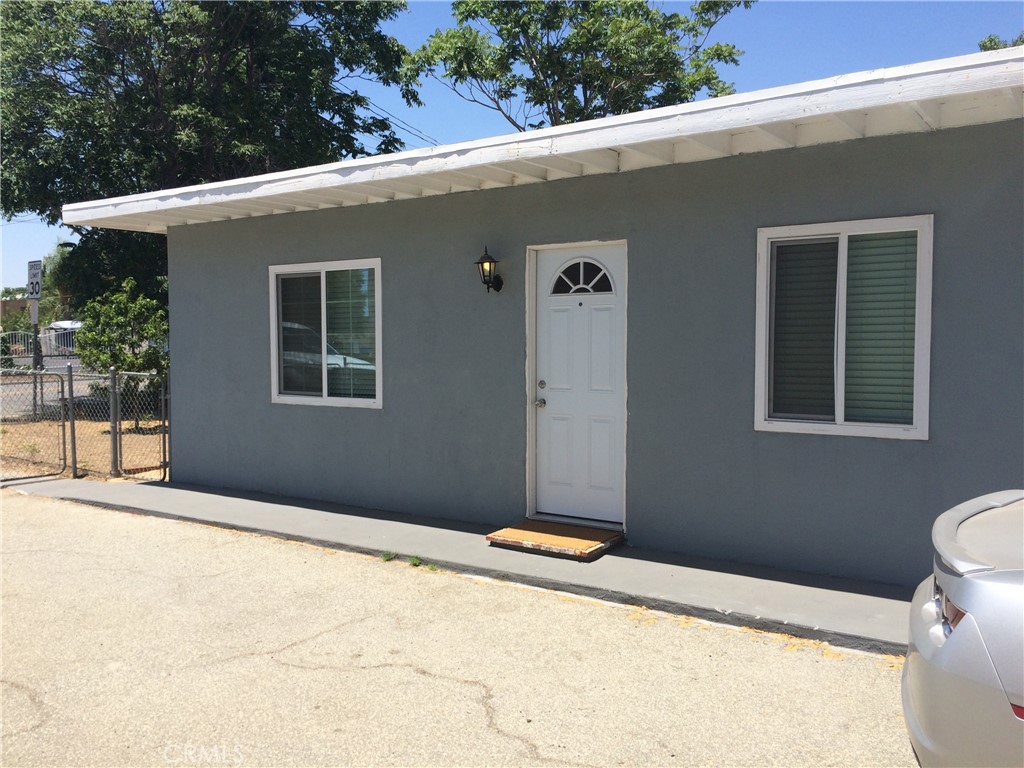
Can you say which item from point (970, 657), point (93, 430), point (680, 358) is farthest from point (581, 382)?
point (93, 430)

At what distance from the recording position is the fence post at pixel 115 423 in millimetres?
9609

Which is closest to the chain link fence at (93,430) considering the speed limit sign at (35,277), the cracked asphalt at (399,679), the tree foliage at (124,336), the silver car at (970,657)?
the tree foliage at (124,336)

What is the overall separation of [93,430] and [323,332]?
9331 mm

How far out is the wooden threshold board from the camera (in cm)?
611

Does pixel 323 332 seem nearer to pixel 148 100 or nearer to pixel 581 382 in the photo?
pixel 581 382

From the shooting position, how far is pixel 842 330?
5.56m

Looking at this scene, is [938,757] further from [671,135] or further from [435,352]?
[435,352]

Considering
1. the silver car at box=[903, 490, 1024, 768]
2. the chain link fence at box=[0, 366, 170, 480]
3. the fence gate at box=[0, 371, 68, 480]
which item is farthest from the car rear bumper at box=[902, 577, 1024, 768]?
the fence gate at box=[0, 371, 68, 480]

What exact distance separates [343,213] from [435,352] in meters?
1.75

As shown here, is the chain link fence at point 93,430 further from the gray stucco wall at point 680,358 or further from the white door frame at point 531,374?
the white door frame at point 531,374

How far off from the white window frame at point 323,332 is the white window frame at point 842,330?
365 centimetres

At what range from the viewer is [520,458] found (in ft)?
23.0

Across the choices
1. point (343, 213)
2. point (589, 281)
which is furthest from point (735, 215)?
point (343, 213)

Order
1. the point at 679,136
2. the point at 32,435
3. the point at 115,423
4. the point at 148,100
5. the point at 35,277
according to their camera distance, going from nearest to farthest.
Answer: the point at 679,136 < the point at 115,423 < the point at 32,435 < the point at 35,277 < the point at 148,100
